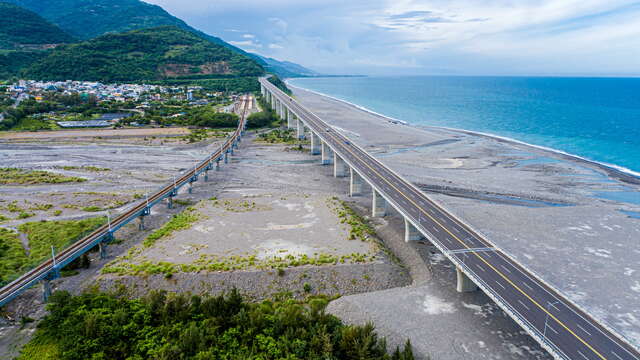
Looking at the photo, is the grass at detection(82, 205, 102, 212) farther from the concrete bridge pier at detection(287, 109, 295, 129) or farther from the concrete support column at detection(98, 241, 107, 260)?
the concrete bridge pier at detection(287, 109, 295, 129)

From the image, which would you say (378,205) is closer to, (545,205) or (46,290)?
(545,205)

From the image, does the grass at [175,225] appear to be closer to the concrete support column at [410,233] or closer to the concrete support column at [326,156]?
the concrete support column at [410,233]

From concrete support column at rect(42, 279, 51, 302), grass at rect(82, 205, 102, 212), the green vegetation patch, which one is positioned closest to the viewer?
concrete support column at rect(42, 279, 51, 302)

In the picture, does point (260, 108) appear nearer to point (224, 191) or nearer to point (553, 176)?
point (224, 191)

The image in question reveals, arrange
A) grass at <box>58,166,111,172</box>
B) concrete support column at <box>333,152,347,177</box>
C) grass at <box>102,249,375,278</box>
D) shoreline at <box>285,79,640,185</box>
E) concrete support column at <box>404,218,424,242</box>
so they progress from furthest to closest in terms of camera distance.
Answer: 1. grass at <box>58,166,111,172</box>
2. shoreline at <box>285,79,640,185</box>
3. concrete support column at <box>333,152,347,177</box>
4. concrete support column at <box>404,218,424,242</box>
5. grass at <box>102,249,375,278</box>

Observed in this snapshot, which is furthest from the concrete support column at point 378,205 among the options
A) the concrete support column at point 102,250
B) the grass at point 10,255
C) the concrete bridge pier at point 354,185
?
the grass at point 10,255

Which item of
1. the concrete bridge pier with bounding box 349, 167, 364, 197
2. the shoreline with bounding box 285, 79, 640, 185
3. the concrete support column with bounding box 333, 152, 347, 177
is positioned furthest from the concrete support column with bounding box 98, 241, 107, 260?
the shoreline with bounding box 285, 79, 640, 185

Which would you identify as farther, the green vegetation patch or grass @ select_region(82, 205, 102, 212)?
the green vegetation patch

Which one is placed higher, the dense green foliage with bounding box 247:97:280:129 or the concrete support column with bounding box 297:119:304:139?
the dense green foliage with bounding box 247:97:280:129
